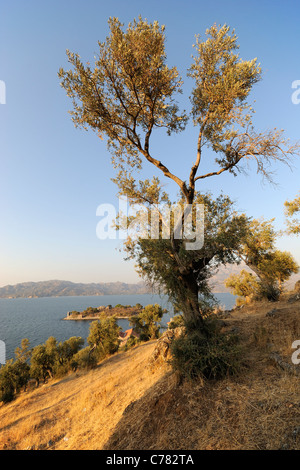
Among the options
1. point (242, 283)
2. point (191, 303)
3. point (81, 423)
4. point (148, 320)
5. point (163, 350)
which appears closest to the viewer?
point (81, 423)

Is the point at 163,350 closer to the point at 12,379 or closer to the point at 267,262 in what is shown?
the point at 267,262

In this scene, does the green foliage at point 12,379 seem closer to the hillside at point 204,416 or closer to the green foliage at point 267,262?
the hillside at point 204,416

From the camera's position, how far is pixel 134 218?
996 cm

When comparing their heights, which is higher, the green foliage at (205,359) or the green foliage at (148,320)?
the green foliage at (205,359)

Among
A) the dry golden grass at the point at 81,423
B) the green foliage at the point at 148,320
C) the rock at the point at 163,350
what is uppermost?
the rock at the point at 163,350

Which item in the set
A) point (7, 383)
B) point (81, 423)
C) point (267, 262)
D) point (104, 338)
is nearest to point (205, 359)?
point (81, 423)

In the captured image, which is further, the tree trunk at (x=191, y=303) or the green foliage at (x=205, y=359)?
the tree trunk at (x=191, y=303)

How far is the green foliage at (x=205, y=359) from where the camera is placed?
5.89m

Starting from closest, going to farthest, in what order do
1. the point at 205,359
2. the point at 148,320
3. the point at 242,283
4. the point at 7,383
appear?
the point at 205,359 → the point at 7,383 → the point at 242,283 → the point at 148,320

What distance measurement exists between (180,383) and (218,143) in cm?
985

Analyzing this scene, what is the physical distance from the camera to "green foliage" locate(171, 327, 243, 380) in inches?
232

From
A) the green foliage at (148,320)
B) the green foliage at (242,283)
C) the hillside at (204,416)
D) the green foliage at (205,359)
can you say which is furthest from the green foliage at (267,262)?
the green foliage at (148,320)

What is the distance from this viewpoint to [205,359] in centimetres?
599

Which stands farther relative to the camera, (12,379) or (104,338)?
(104,338)
